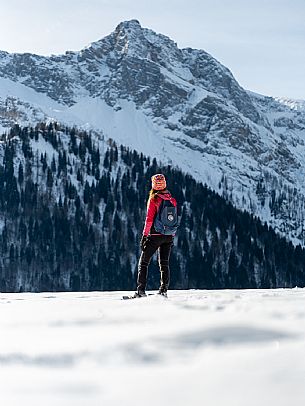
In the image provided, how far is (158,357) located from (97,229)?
382 feet

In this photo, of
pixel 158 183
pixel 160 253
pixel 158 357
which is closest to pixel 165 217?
pixel 158 183

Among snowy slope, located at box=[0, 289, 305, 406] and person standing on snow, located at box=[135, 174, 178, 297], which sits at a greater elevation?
person standing on snow, located at box=[135, 174, 178, 297]

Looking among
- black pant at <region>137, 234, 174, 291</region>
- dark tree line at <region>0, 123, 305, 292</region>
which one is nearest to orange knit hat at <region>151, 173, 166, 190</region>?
black pant at <region>137, 234, 174, 291</region>

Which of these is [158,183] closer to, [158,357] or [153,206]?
[153,206]

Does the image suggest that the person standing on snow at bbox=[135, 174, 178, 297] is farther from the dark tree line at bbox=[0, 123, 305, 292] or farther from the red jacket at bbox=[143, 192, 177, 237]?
the dark tree line at bbox=[0, 123, 305, 292]

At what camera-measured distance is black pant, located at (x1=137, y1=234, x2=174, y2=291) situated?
1109cm

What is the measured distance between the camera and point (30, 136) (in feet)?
441

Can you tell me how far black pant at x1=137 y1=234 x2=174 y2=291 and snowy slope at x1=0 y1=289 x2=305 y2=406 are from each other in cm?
361

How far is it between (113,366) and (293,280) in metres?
125

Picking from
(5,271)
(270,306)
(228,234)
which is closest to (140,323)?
(270,306)

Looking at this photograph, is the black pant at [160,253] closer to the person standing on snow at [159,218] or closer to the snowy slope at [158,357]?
the person standing on snow at [159,218]

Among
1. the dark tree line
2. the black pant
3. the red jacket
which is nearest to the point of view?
the red jacket

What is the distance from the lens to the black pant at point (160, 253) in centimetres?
1109

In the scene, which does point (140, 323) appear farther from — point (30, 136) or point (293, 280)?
point (30, 136)
